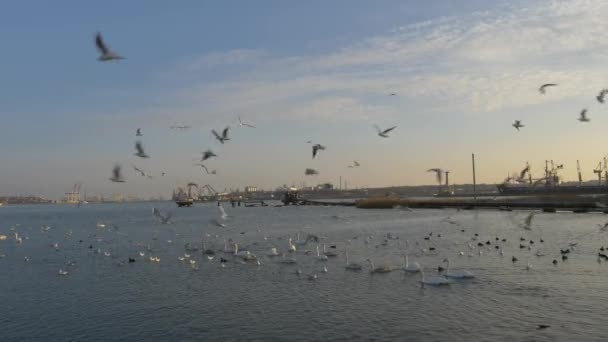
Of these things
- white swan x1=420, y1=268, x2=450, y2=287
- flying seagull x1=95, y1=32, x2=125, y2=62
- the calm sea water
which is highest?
flying seagull x1=95, y1=32, x2=125, y2=62

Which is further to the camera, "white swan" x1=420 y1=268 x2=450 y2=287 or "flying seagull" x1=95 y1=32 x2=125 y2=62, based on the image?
"white swan" x1=420 y1=268 x2=450 y2=287

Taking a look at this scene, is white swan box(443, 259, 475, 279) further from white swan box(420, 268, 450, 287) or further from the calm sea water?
white swan box(420, 268, 450, 287)

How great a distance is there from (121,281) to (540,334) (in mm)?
19153

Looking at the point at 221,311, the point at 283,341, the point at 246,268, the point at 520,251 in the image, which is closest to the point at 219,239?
the point at 246,268

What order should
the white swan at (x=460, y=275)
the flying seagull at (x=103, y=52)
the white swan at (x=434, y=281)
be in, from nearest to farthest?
the flying seagull at (x=103, y=52)
the white swan at (x=434, y=281)
the white swan at (x=460, y=275)

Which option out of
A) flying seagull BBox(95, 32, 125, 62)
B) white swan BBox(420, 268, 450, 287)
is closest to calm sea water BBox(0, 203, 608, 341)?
white swan BBox(420, 268, 450, 287)

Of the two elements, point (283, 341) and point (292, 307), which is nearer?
point (283, 341)

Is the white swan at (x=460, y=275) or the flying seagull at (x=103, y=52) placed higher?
the flying seagull at (x=103, y=52)

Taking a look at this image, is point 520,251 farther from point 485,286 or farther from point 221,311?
point 221,311

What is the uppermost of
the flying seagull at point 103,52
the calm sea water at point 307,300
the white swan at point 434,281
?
the flying seagull at point 103,52

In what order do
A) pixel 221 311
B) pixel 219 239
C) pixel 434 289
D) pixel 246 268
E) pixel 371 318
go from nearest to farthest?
1. pixel 371 318
2. pixel 221 311
3. pixel 434 289
4. pixel 246 268
5. pixel 219 239

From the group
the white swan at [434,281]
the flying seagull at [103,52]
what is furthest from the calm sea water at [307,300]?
the flying seagull at [103,52]

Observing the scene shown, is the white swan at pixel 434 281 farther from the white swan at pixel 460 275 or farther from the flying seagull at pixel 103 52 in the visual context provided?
the flying seagull at pixel 103 52

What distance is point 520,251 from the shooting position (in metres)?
32.1
